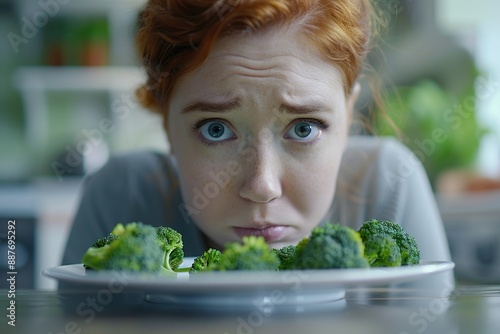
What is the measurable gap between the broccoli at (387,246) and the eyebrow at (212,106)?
28 centimetres

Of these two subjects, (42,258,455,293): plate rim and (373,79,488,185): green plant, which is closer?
(42,258,455,293): plate rim

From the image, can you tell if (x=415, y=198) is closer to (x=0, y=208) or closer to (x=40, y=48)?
(x=0, y=208)

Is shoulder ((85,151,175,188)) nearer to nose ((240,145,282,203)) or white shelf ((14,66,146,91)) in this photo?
Answer: nose ((240,145,282,203))

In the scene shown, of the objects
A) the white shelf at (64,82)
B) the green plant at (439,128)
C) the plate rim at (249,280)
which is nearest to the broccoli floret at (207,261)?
the plate rim at (249,280)

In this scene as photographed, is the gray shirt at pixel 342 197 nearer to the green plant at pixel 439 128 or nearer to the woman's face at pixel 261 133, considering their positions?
the woman's face at pixel 261 133

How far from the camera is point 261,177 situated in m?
0.95

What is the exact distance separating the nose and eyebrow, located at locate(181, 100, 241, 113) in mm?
78

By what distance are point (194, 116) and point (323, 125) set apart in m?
0.21

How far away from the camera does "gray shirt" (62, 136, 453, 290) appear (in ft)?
5.13

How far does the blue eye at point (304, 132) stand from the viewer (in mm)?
1015

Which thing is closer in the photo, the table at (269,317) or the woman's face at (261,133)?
the table at (269,317)

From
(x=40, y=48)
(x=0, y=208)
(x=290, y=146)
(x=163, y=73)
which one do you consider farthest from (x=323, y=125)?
(x=40, y=48)

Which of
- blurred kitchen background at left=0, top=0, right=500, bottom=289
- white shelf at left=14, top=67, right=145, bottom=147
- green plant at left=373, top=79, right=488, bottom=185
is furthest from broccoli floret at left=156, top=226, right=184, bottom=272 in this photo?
white shelf at left=14, top=67, right=145, bottom=147

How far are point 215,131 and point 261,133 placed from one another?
11 centimetres
